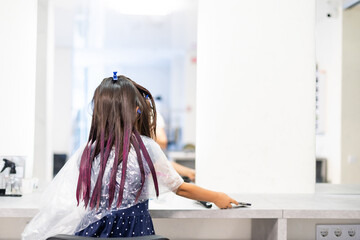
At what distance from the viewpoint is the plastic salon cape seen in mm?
1468

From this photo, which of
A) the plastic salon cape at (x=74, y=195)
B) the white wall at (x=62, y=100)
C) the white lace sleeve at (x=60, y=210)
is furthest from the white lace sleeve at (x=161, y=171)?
the white wall at (x=62, y=100)

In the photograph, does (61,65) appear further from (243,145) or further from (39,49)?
(243,145)

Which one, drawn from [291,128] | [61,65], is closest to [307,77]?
[291,128]

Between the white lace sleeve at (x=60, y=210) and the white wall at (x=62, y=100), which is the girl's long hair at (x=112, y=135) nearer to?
the white lace sleeve at (x=60, y=210)

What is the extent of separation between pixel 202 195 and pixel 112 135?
1.37 ft

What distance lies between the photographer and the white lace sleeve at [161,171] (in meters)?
1.51

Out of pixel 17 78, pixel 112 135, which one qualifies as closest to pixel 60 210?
pixel 112 135

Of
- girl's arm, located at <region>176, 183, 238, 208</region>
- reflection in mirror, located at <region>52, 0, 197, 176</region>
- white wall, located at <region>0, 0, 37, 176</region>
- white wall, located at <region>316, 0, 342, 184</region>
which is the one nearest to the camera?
girl's arm, located at <region>176, 183, 238, 208</region>

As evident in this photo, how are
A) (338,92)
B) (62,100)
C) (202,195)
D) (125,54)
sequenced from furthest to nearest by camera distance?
1. (125,54)
2. (62,100)
3. (338,92)
4. (202,195)

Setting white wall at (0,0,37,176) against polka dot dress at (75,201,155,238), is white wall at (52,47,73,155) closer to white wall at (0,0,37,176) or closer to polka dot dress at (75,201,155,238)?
white wall at (0,0,37,176)

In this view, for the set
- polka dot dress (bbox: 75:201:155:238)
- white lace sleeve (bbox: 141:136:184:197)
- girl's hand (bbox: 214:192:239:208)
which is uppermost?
white lace sleeve (bbox: 141:136:184:197)

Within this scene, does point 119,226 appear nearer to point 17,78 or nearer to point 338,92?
point 17,78

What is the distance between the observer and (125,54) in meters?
8.70

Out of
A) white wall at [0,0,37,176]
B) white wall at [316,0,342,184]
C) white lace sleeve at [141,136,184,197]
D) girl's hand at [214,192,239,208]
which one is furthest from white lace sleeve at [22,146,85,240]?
white wall at [316,0,342,184]
